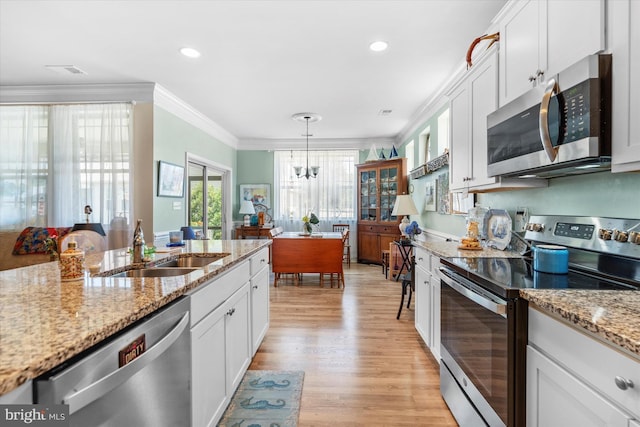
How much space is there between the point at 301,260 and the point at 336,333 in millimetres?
1884

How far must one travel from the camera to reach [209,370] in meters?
1.49

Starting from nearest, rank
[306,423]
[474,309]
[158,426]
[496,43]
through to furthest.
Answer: [158,426] < [474,309] < [306,423] < [496,43]

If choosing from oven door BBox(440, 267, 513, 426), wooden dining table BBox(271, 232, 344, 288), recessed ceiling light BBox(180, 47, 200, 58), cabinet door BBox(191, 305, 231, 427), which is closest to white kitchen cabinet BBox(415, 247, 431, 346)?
oven door BBox(440, 267, 513, 426)

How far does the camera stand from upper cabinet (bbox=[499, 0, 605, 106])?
1.25m

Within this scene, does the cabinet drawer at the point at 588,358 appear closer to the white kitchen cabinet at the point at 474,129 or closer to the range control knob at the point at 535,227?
the range control knob at the point at 535,227

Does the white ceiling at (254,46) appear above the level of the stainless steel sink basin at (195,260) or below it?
above

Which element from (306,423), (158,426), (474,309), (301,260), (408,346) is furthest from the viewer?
(301,260)

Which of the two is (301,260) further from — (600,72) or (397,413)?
(600,72)

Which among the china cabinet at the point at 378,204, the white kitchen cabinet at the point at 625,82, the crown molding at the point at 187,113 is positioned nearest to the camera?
the white kitchen cabinet at the point at 625,82

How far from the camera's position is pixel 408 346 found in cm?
268

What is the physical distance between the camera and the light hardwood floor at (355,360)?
1842 mm

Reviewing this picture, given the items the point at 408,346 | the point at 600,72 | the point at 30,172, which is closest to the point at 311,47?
the point at 600,72

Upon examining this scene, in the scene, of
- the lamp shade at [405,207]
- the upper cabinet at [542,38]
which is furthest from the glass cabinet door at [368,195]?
the upper cabinet at [542,38]

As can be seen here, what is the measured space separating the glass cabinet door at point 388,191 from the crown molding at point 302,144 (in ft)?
3.35
